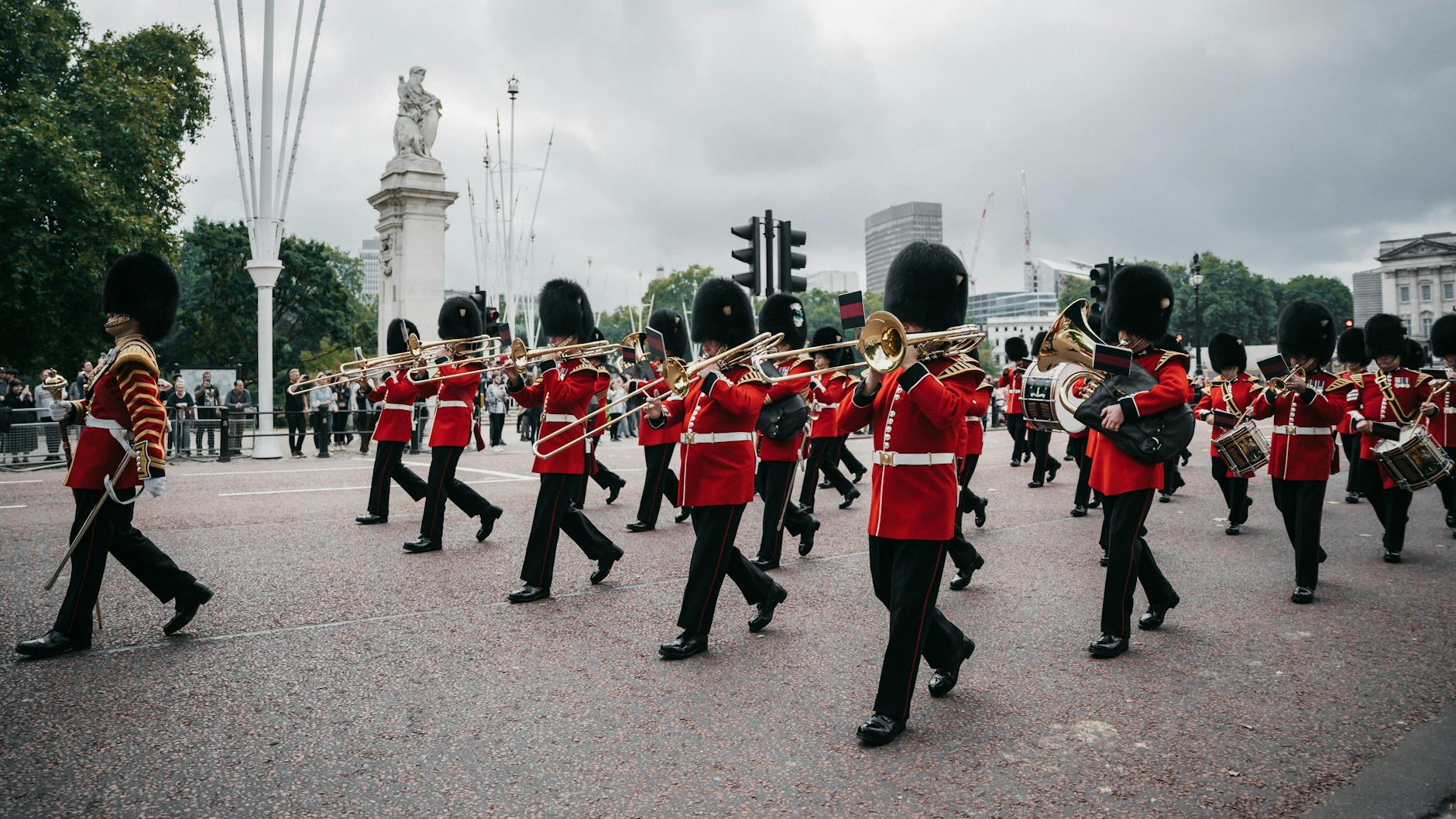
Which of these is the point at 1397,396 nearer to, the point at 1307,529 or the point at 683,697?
the point at 1307,529

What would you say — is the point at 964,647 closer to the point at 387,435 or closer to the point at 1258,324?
the point at 387,435

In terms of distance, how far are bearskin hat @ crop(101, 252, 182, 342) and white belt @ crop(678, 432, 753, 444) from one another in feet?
10.0

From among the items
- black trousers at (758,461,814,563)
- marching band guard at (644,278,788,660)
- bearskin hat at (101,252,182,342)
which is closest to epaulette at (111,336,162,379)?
bearskin hat at (101,252,182,342)

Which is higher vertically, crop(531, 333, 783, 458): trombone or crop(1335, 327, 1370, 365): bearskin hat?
crop(1335, 327, 1370, 365): bearskin hat

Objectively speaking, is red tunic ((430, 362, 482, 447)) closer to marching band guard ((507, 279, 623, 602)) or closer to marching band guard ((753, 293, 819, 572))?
marching band guard ((507, 279, 623, 602))

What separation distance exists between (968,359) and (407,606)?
3981mm

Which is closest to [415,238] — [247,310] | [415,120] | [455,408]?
[415,120]

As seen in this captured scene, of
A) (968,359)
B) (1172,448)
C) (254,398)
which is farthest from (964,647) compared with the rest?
(254,398)

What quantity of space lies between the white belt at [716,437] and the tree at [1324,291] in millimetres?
117773

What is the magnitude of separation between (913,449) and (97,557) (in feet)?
14.2

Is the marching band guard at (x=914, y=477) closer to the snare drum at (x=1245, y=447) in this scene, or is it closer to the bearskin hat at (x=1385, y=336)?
the snare drum at (x=1245, y=447)

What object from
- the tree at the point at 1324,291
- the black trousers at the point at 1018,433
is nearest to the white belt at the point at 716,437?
the black trousers at the point at 1018,433

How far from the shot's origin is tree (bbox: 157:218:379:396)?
3909 centimetres

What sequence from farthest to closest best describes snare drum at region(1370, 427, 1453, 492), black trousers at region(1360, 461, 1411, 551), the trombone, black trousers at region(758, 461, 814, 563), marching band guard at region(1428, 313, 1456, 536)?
marching band guard at region(1428, 313, 1456, 536) → black trousers at region(1360, 461, 1411, 551) → snare drum at region(1370, 427, 1453, 492) → black trousers at region(758, 461, 814, 563) → the trombone
